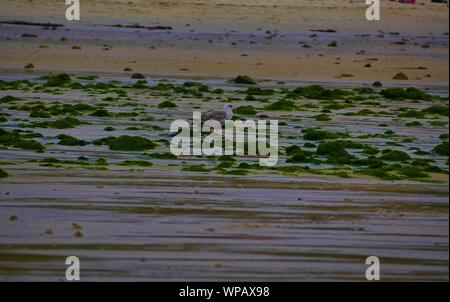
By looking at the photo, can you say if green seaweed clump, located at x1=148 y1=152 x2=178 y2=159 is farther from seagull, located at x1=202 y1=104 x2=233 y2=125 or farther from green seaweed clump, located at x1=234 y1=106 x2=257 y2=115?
green seaweed clump, located at x1=234 y1=106 x2=257 y2=115

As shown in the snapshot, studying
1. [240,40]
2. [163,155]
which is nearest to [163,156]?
[163,155]

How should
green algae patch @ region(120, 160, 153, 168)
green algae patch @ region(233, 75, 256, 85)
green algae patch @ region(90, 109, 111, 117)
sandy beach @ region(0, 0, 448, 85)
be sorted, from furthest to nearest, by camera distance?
sandy beach @ region(0, 0, 448, 85), green algae patch @ region(233, 75, 256, 85), green algae patch @ region(90, 109, 111, 117), green algae patch @ region(120, 160, 153, 168)

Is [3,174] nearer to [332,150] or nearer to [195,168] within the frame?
[195,168]

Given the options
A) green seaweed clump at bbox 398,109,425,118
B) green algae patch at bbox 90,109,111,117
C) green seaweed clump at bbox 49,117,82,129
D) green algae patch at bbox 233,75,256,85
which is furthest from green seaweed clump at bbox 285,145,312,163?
green algae patch at bbox 233,75,256,85

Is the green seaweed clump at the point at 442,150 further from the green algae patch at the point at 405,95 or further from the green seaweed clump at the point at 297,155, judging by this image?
the green algae patch at the point at 405,95

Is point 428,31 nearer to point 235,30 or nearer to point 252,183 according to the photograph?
→ point 235,30

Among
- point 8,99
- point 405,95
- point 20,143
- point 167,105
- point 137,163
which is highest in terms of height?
point 405,95

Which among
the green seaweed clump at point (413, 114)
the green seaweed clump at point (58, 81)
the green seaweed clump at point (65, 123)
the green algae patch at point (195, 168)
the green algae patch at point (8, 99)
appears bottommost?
the green algae patch at point (195, 168)

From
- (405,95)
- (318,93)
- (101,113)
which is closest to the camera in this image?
(101,113)

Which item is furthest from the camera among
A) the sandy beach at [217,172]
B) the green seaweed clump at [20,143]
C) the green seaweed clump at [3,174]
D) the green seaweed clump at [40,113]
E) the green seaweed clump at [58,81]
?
the green seaweed clump at [58,81]

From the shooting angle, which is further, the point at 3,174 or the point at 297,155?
the point at 297,155

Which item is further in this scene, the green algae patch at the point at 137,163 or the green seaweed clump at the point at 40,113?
the green seaweed clump at the point at 40,113

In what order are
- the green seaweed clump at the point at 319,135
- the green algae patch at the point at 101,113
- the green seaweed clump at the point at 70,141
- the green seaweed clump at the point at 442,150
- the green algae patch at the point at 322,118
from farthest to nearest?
the green algae patch at the point at 322,118 < the green algae patch at the point at 101,113 < the green seaweed clump at the point at 319,135 < the green seaweed clump at the point at 70,141 < the green seaweed clump at the point at 442,150

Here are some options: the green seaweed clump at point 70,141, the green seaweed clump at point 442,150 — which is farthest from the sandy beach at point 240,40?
the green seaweed clump at point 442,150
